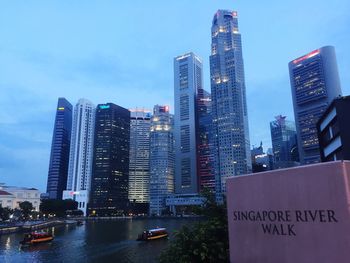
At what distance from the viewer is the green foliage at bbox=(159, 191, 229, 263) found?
11.4 m

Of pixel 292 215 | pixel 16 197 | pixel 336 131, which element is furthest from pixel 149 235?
pixel 16 197

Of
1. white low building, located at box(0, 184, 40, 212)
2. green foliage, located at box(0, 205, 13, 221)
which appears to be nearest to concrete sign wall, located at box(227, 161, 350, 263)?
green foliage, located at box(0, 205, 13, 221)

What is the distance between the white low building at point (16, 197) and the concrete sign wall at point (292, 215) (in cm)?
17448

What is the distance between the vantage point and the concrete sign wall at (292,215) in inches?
253

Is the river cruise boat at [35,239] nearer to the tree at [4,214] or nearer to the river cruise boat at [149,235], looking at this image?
the river cruise boat at [149,235]

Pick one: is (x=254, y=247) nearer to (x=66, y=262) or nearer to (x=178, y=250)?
(x=178, y=250)

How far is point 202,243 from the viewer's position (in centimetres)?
1143

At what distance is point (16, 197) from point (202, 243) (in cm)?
18383

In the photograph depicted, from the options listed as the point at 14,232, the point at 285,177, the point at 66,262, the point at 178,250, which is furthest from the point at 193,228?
the point at 14,232

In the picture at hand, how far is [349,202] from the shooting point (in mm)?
6266

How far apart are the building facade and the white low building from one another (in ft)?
506

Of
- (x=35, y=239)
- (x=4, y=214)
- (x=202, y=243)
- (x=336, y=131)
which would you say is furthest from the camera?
(x=4, y=214)

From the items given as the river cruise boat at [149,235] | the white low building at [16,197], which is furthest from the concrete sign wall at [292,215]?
the white low building at [16,197]

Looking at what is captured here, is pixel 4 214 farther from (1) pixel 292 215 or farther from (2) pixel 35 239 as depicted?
(1) pixel 292 215
